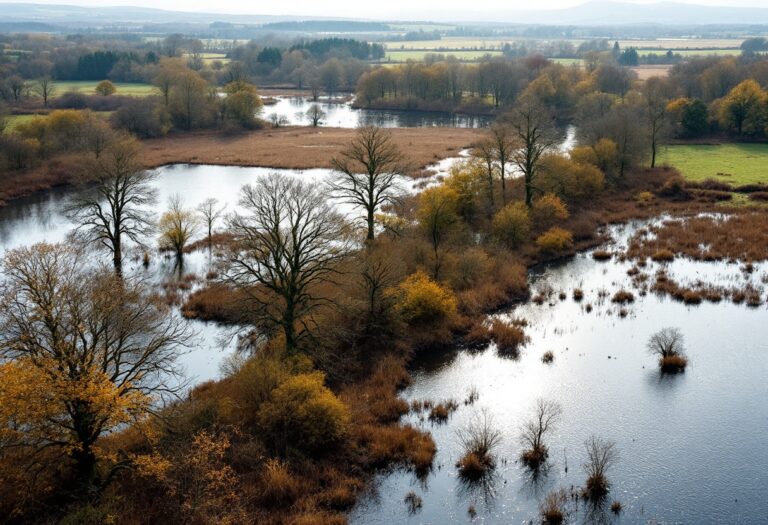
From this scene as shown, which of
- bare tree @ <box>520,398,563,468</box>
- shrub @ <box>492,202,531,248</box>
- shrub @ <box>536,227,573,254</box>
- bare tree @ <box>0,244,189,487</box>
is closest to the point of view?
bare tree @ <box>0,244,189,487</box>

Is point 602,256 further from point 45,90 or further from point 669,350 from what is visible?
point 45,90

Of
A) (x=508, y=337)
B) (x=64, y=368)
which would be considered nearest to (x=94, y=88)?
(x=508, y=337)

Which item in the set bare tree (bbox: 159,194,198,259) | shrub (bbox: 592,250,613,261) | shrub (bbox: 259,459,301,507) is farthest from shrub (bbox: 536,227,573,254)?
shrub (bbox: 259,459,301,507)

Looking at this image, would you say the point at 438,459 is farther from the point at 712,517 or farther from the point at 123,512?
Result: the point at 123,512

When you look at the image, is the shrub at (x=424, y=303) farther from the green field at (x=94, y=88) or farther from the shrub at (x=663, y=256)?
the green field at (x=94, y=88)

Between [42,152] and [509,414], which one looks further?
[42,152]

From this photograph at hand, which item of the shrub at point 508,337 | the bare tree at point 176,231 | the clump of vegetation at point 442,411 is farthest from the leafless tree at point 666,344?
the bare tree at point 176,231

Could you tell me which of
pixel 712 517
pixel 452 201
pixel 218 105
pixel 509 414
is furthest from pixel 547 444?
pixel 218 105

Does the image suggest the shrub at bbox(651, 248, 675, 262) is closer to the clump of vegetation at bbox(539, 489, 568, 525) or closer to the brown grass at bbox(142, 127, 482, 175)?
the clump of vegetation at bbox(539, 489, 568, 525)
